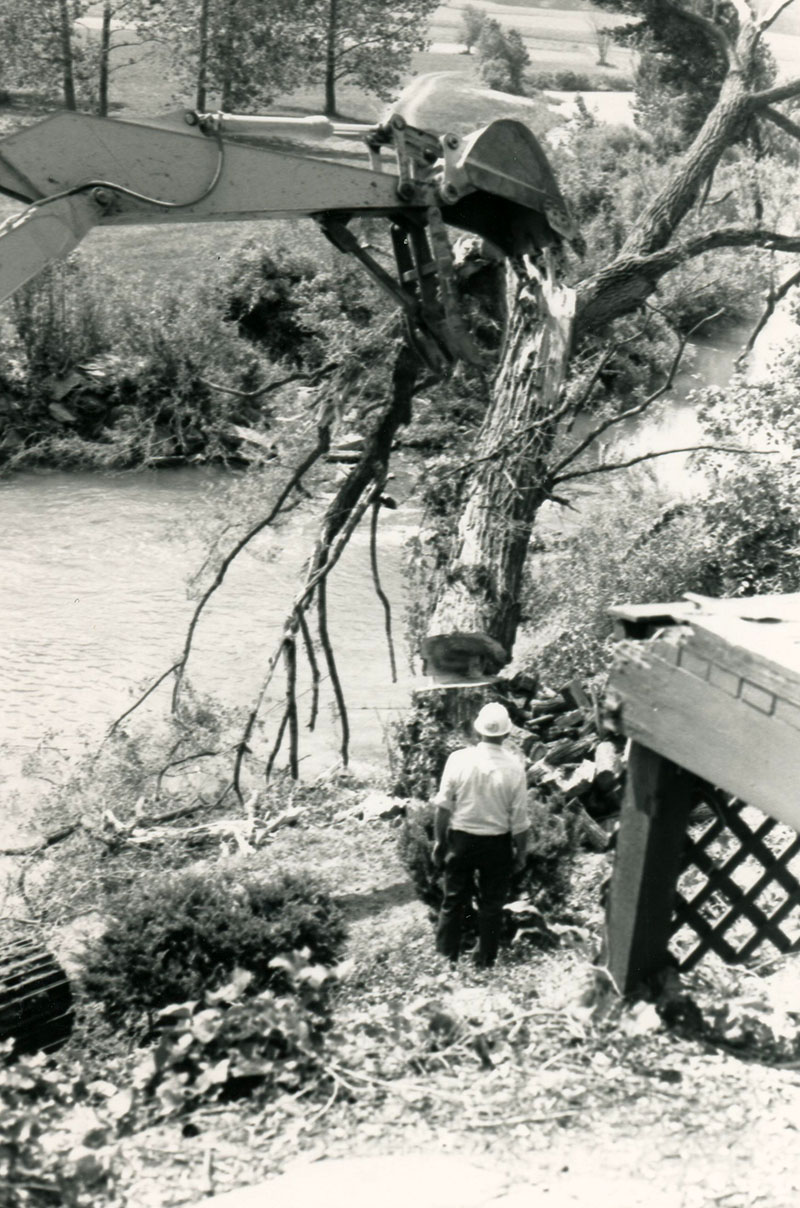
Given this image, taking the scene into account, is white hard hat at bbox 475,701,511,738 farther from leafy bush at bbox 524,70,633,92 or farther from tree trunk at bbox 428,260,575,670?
leafy bush at bbox 524,70,633,92

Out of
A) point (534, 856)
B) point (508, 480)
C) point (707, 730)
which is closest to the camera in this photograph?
point (707, 730)

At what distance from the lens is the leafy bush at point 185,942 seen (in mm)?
7551

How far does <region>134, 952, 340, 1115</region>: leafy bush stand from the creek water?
22.1 ft

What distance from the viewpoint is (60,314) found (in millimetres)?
26141

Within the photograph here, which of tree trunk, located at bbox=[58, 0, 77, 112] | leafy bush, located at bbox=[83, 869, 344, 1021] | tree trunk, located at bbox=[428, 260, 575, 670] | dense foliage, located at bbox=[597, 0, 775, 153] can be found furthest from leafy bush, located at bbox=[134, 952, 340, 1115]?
dense foliage, located at bbox=[597, 0, 775, 153]

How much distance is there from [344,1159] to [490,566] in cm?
534

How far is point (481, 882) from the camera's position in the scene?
7.80m

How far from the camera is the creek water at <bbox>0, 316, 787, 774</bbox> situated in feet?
49.1

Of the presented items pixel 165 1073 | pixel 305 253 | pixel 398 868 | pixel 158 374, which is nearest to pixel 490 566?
pixel 398 868

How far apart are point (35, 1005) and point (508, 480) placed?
176 inches

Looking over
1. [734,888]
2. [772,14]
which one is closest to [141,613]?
[772,14]

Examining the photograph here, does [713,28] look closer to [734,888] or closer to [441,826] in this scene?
[441,826]

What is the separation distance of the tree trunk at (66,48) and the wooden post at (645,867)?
30.5 metres

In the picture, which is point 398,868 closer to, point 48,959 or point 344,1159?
point 48,959
